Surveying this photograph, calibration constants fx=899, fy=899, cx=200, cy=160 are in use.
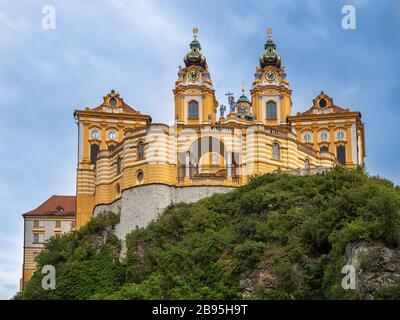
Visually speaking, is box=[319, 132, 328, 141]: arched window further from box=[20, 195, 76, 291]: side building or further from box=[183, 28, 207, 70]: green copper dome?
box=[20, 195, 76, 291]: side building

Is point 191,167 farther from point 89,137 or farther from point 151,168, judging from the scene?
point 89,137

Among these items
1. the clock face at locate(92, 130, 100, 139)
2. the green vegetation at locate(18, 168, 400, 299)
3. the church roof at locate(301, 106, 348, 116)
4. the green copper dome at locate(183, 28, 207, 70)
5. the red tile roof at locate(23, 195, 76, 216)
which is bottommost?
the green vegetation at locate(18, 168, 400, 299)

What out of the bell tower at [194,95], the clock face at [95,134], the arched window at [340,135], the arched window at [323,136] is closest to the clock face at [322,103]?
the arched window at [323,136]

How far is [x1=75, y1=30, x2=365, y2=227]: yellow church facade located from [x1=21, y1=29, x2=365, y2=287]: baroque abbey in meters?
0.08

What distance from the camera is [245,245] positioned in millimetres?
53469

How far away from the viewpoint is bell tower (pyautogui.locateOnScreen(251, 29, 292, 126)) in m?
85.6

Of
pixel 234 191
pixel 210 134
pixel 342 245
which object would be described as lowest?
pixel 342 245

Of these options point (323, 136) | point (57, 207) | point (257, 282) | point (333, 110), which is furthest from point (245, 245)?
point (57, 207)

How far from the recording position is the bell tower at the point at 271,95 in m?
85.6

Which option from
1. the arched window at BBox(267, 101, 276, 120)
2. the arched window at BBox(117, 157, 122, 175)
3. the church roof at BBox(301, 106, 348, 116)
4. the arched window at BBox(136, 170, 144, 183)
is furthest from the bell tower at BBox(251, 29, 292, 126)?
the arched window at BBox(136, 170, 144, 183)

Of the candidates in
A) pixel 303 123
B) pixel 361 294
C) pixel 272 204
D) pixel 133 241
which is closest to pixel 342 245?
pixel 361 294

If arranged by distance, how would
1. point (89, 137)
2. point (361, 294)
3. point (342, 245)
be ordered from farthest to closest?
point (89, 137) → point (342, 245) → point (361, 294)
